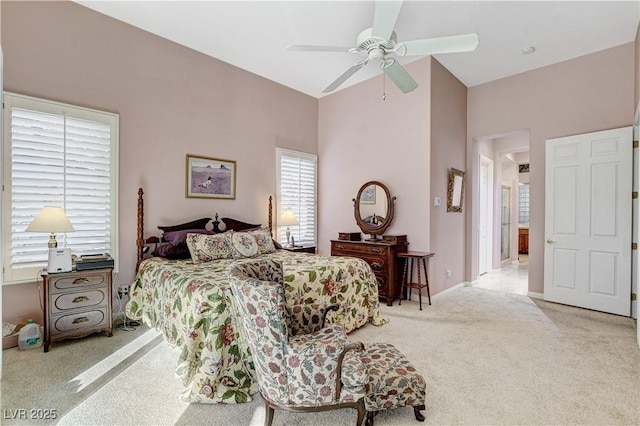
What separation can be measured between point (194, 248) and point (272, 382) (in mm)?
2235

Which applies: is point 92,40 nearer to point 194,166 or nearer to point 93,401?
point 194,166

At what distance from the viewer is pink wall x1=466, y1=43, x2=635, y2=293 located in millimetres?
4191

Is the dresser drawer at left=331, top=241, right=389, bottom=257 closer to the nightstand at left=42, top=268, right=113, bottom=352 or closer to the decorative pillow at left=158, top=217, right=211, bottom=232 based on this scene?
the decorative pillow at left=158, top=217, right=211, bottom=232

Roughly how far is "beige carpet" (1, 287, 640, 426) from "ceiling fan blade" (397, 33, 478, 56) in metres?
2.79

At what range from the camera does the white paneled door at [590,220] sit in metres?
4.00

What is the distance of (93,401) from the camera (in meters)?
2.19

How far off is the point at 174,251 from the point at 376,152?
3.47 meters

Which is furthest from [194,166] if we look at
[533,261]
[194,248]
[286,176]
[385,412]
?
[533,261]

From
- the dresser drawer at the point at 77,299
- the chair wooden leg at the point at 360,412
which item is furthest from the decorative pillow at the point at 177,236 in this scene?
the chair wooden leg at the point at 360,412

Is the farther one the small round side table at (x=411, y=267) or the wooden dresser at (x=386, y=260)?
the wooden dresser at (x=386, y=260)

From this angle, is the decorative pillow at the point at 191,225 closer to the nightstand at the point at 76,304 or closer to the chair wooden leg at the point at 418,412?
the nightstand at the point at 76,304

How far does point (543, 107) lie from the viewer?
4801mm

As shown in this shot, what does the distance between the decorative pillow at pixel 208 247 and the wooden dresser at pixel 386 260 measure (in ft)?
6.79

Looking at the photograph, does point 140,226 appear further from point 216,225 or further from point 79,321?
point 79,321
